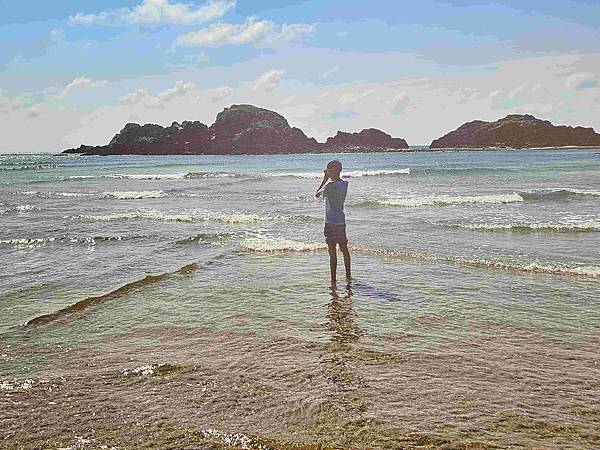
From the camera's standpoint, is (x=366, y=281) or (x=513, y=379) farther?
(x=366, y=281)

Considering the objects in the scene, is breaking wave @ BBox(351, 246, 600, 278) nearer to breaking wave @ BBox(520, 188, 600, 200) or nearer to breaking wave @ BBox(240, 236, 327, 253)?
breaking wave @ BBox(240, 236, 327, 253)

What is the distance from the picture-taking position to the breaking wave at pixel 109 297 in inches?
317

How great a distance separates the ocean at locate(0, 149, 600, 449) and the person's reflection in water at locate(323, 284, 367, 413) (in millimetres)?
28

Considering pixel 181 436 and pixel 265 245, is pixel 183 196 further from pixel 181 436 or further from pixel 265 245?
pixel 181 436

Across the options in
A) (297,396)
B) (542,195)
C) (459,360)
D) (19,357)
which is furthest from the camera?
(542,195)

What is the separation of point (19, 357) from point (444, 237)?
11.4 m

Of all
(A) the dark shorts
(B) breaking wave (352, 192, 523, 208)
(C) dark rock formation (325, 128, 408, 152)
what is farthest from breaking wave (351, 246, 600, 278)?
(C) dark rock formation (325, 128, 408, 152)

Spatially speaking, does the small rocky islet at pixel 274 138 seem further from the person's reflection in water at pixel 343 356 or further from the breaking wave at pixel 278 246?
the person's reflection in water at pixel 343 356

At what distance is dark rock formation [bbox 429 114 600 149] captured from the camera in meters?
153

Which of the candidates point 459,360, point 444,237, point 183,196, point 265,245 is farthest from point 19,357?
point 183,196

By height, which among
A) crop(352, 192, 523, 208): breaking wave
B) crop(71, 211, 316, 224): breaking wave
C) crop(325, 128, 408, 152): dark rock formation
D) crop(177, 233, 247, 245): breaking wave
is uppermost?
crop(325, 128, 408, 152): dark rock formation

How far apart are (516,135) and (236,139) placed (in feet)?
273

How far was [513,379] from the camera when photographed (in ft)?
18.3

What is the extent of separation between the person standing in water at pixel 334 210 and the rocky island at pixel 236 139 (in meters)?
144
